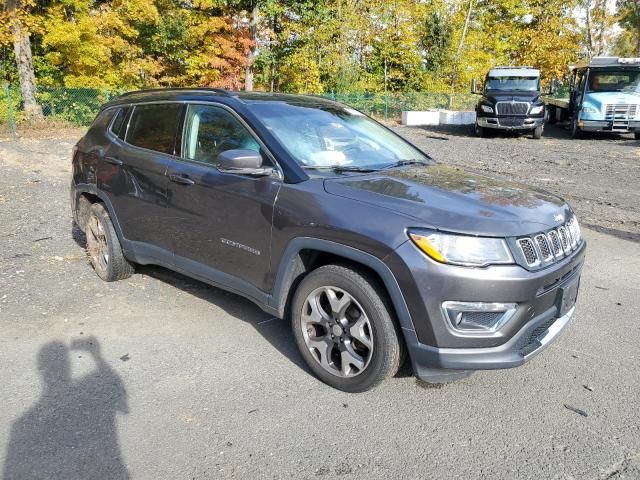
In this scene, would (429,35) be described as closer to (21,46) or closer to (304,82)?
(304,82)

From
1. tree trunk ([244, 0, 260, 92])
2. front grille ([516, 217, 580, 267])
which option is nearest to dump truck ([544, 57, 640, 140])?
tree trunk ([244, 0, 260, 92])

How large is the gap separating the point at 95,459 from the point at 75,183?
11.1 ft

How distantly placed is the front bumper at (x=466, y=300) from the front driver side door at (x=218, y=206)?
1050 mm

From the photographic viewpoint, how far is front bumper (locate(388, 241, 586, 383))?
8.89ft

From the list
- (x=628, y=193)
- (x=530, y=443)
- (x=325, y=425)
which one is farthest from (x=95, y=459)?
(x=628, y=193)

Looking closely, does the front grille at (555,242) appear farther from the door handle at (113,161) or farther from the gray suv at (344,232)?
the door handle at (113,161)

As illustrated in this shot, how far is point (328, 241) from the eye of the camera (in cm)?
307

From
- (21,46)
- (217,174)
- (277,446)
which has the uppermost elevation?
(21,46)

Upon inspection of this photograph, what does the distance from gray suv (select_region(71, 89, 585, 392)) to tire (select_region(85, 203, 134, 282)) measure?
5.7 inches

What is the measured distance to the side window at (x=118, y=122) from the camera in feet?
15.9

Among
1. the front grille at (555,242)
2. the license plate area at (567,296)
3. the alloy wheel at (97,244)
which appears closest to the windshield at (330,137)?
the front grille at (555,242)

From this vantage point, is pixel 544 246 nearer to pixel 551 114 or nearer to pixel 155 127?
pixel 155 127

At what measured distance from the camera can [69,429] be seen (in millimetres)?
2863

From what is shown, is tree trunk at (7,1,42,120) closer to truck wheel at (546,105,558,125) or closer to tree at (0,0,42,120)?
tree at (0,0,42,120)
